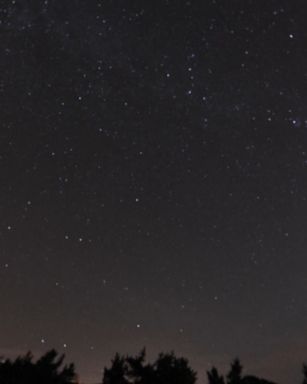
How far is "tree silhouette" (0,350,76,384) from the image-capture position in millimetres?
21766

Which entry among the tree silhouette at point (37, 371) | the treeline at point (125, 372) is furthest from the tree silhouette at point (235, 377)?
the tree silhouette at point (37, 371)

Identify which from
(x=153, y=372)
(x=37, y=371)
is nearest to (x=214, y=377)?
(x=153, y=372)

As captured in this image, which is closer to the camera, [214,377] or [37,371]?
[214,377]

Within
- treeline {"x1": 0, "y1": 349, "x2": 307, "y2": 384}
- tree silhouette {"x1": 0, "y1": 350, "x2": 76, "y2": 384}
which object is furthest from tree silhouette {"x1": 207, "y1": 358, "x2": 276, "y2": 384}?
tree silhouette {"x1": 0, "y1": 350, "x2": 76, "y2": 384}

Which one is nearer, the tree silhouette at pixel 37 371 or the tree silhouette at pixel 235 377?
the tree silhouette at pixel 235 377

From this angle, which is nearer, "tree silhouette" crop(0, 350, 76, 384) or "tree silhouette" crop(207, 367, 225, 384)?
"tree silhouette" crop(207, 367, 225, 384)

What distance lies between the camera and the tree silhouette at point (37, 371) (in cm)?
2177

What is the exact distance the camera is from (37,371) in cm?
2228

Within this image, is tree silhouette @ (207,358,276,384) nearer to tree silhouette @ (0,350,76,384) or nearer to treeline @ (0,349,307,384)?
treeline @ (0,349,307,384)

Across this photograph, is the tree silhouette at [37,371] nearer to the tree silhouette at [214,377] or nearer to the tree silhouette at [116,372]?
the tree silhouette at [116,372]

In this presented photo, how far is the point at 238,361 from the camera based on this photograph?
20156mm

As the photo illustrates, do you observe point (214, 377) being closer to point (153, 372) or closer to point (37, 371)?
point (153, 372)

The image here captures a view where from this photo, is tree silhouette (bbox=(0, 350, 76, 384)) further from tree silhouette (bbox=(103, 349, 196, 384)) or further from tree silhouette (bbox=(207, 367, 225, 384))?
tree silhouette (bbox=(207, 367, 225, 384))

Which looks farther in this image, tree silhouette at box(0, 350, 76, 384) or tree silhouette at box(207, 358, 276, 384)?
tree silhouette at box(0, 350, 76, 384)
